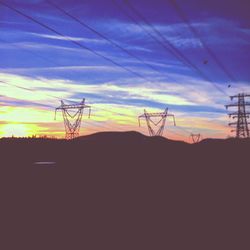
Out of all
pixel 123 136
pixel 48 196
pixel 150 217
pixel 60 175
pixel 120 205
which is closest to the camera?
pixel 48 196

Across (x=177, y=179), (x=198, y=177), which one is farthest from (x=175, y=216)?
(x=198, y=177)

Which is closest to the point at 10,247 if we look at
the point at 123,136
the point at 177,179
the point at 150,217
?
the point at 150,217

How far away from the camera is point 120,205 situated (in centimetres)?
1398

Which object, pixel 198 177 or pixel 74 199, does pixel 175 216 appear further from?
pixel 198 177

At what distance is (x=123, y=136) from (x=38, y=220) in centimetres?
9635

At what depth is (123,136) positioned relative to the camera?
106m

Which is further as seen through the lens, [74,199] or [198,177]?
[198,177]

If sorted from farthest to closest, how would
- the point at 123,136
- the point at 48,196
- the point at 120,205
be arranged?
the point at 123,136
the point at 120,205
the point at 48,196

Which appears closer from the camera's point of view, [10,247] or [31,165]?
[10,247]

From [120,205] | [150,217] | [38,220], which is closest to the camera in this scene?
[38,220]

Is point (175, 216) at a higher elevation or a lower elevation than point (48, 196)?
lower

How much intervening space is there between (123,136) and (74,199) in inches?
3707

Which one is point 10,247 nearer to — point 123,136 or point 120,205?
point 120,205

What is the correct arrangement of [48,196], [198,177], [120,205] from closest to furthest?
[48,196]
[120,205]
[198,177]
